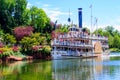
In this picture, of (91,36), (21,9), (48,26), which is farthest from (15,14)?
(91,36)

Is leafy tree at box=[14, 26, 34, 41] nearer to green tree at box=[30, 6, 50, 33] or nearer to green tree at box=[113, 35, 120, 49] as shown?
green tree at box=[30, 6, 50, 33]

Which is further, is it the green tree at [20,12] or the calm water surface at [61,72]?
the green tree at [20,12]

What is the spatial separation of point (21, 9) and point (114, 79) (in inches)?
2279

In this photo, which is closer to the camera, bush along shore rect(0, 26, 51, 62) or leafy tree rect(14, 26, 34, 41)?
bush along shore rect(0, 26, 51, 62)

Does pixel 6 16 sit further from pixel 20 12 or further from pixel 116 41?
pixel 116 41

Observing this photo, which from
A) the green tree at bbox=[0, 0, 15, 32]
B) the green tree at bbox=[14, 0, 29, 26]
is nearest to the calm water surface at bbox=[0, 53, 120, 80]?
the green tree at bbox=[0, 0, 15, 32]

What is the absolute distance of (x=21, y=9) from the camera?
81.8 meters

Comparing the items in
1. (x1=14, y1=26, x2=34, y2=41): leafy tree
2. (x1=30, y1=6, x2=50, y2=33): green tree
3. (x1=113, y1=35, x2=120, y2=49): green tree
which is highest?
(x1=30, y1=6, x2=50, y2=33): green tree

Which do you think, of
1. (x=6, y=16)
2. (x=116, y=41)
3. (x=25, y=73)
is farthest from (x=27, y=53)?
(x=116, y=41)

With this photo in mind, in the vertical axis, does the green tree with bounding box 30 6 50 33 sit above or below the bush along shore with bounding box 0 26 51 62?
above

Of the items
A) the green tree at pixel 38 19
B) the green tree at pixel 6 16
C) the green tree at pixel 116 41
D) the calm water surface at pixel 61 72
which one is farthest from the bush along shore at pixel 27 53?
the green tree at pixel 116 41

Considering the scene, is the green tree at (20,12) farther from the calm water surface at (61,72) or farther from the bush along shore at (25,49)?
the calm water surface at (61,72)

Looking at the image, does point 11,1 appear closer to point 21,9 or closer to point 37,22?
point 21,9

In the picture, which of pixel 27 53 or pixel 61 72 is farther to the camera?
pixel 27 53
